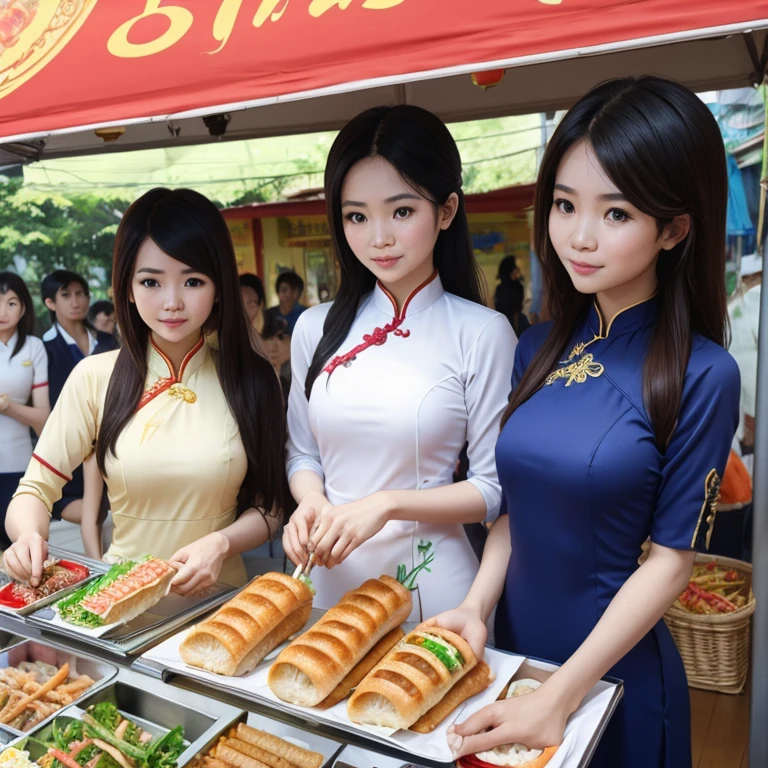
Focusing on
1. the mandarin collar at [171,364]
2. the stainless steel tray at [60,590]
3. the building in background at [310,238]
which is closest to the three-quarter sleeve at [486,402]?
the mandarin collar at [171,364]

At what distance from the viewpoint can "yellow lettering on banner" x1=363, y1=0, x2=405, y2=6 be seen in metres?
1.68

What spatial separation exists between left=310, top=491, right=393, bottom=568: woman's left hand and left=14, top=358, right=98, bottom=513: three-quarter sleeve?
102 centimetres

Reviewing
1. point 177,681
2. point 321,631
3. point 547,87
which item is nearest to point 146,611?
point 177,681

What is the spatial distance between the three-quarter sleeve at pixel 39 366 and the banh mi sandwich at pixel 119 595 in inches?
132

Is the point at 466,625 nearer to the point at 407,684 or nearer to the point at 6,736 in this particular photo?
the point at 407,684

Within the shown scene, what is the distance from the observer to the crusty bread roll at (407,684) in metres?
1.28

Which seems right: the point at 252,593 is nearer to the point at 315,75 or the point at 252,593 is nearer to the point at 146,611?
the point at 146,611

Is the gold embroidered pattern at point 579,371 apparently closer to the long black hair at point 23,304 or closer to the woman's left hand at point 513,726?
the woman's left hand at point 513,726

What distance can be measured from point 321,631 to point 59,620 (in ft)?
2.33

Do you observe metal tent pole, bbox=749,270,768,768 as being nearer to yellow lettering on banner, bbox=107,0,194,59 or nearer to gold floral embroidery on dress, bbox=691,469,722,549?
gold floral embroidery on dress, bbox=691,469,722,549

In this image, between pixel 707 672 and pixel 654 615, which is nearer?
pixel 654 615

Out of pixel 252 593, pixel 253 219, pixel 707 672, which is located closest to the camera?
pixel 252 593

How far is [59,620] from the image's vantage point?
176 centimetres

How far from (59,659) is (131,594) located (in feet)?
0.79
